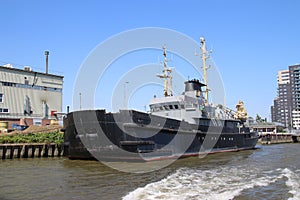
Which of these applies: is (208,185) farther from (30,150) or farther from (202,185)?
(30,150)

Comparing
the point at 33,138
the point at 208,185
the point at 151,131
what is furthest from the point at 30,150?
the point at 208,185

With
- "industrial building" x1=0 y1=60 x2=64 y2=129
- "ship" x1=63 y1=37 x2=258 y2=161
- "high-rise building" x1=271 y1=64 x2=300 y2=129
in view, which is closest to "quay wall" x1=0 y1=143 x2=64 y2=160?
"ship" x1=63 y1=37 x2=258 y2=161

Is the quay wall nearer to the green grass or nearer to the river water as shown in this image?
the green grass

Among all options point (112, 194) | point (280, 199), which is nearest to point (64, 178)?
point (112, 194)

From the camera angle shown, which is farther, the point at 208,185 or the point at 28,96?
the point at 28,96

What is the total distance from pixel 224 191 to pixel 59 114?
36325 millimetres

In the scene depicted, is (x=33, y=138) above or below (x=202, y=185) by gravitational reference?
above

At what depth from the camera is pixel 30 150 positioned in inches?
957

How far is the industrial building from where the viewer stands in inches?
1553

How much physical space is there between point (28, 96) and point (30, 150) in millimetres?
19784

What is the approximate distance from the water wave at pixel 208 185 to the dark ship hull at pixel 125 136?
15.1 ft

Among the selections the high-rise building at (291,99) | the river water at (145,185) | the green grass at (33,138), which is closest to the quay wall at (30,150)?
the green grass at (33,138)

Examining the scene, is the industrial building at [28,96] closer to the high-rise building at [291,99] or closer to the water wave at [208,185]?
the water wave at [208,185]

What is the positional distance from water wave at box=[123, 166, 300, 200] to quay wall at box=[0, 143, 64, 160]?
545 inches
